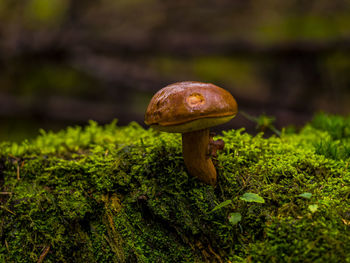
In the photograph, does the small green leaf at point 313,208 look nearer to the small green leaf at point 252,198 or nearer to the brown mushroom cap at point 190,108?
the small green leaf at point 252,198

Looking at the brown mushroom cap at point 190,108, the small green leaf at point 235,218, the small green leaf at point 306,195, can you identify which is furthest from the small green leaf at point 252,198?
the brown mushroom cap at point 190,108

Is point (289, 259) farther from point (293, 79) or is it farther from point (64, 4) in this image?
point (64, 4)

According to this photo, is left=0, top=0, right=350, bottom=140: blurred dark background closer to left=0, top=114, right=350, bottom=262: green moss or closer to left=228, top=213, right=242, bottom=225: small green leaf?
left=0, top=114, right=350, bottom=262: green moss

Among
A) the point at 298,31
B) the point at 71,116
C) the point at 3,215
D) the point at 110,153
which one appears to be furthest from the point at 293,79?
the point at 3,215

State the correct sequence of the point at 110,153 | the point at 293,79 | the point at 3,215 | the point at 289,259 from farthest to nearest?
1. the point at 293,79
2. the point at 110,153
3. the point at 3,215
4. the point at 289,259

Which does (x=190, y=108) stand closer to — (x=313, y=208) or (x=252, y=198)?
(x=252, y=198)

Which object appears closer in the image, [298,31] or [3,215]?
[3,215]

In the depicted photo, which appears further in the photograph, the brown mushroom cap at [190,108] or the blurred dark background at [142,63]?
the blurred dark background at [142,63]
